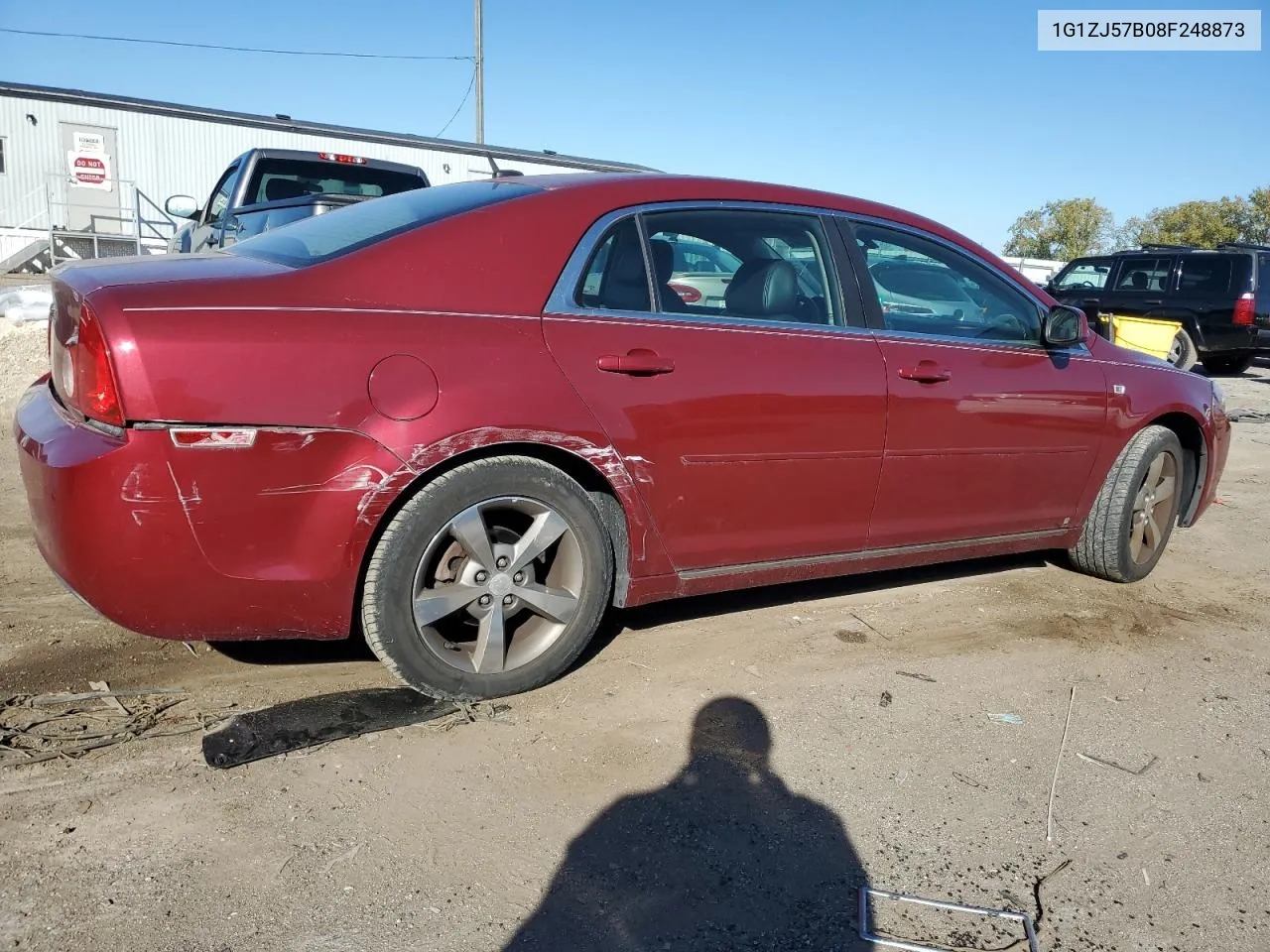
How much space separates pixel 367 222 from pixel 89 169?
22587 mm

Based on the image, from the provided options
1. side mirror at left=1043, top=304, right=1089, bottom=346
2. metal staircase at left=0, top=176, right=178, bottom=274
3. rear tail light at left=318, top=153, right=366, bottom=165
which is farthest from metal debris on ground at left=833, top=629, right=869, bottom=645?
metal staircase at left=0, top=176, right=178, bottom=274

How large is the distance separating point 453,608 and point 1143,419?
3.26 m

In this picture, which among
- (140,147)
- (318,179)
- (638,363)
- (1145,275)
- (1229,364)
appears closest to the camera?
(638,363)

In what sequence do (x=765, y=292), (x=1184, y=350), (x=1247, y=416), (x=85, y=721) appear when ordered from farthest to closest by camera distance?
(x=1184, y=350) < (x=1247, y=416) < (x=765, y=292) < (x=85, y=721)

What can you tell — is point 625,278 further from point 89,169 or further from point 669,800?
point 89,169

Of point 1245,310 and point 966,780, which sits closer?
point 966,780

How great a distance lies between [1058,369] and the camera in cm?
421

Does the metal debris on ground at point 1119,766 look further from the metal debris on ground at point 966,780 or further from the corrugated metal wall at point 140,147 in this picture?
the corrugated metal wall at point 140,147

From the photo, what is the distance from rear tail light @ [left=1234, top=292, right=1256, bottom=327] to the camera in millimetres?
13359

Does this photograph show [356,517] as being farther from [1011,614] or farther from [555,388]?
[1011,614]

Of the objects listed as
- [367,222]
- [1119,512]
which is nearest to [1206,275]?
[1119,512]

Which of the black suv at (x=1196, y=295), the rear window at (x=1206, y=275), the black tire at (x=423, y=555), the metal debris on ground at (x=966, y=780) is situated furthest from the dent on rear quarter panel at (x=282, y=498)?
the rear window at (x=1206, y=275)

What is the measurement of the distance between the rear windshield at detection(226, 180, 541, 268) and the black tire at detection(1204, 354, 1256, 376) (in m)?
13.6

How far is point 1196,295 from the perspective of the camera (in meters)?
13.9
